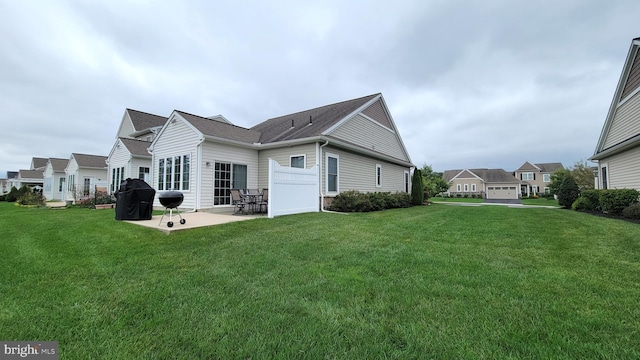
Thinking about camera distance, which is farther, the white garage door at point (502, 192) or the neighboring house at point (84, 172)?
the white garage door at point (502, 192)

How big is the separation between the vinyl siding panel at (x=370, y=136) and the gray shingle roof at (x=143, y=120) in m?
17.9

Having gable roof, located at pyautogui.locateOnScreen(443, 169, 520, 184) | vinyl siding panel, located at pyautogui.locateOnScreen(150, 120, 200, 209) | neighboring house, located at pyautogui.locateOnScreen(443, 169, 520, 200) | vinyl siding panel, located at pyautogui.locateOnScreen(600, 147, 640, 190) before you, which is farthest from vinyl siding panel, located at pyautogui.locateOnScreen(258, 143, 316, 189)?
gable roof, located at pyautogui.locateOnScreen(443, 169, 520, 184)

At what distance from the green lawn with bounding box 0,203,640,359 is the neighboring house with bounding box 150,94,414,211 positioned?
550cm

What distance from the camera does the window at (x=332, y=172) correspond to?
11.1 meters

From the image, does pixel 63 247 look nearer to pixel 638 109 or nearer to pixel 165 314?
pixel 165 314

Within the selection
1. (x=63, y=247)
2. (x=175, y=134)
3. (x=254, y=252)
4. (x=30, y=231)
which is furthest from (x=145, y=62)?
(x=254, y=252)

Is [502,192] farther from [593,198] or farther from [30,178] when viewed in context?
[30,178]

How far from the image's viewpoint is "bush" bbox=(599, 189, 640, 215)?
9.27m

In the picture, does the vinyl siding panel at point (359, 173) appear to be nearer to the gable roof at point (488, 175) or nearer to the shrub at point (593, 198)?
the shrub at point (593, 198)

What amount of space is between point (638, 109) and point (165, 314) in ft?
52.6

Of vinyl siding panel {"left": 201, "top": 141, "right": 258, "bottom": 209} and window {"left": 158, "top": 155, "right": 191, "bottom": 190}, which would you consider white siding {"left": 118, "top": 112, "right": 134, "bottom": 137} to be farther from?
vinyl siding panel {"left": 201, "top": 141, "right": 258, "bottom": 209}

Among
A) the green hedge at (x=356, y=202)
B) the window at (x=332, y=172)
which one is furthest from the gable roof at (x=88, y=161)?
the green hedge at (x=356, y=202)

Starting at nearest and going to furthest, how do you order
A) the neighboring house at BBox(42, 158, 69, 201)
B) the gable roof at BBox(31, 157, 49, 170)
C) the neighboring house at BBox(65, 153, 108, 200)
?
1. the neighboring house at BBox(65, 153, 108, 200)
2. the neighboring house at BBox(42, 158, 69, 201)
3. the gable roof at BBox(31, 157, 49, 170)

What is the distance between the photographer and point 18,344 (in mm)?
1974
